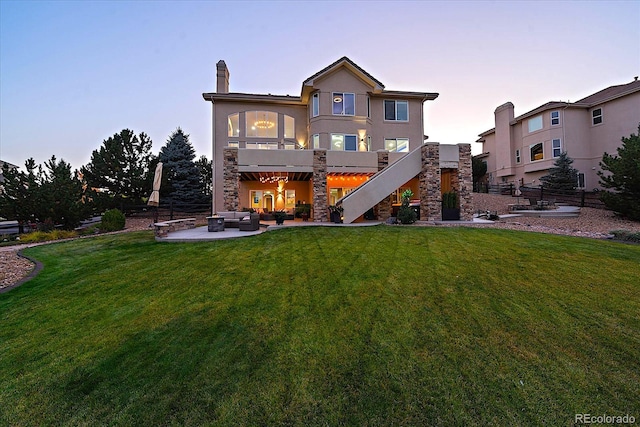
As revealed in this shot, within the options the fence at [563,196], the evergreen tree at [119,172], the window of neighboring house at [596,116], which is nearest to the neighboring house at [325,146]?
the evergreen tree at [119,172]

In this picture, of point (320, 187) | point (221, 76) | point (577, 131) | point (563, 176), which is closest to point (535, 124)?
point (577, 131)

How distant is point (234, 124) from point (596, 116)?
32.6 metres

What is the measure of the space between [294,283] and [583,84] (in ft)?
129

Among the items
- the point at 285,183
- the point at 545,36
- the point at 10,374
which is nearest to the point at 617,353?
the point at 10,374

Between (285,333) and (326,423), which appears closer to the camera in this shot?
(326,423)

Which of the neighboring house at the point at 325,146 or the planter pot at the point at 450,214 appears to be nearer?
the planter pot at the point at 450,214

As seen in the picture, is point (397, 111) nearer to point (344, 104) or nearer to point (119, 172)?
point (344, 104)

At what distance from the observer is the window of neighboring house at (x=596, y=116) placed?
24577 mm

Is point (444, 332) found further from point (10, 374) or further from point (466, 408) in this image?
point (10, 374)

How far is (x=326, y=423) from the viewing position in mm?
2393

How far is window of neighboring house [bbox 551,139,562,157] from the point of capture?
25.2 metres

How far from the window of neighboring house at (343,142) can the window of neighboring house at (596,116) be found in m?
24.1

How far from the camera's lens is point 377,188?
13.7 meters

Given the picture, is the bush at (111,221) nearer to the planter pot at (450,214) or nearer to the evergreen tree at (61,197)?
the evergreen tree at (61,197)
